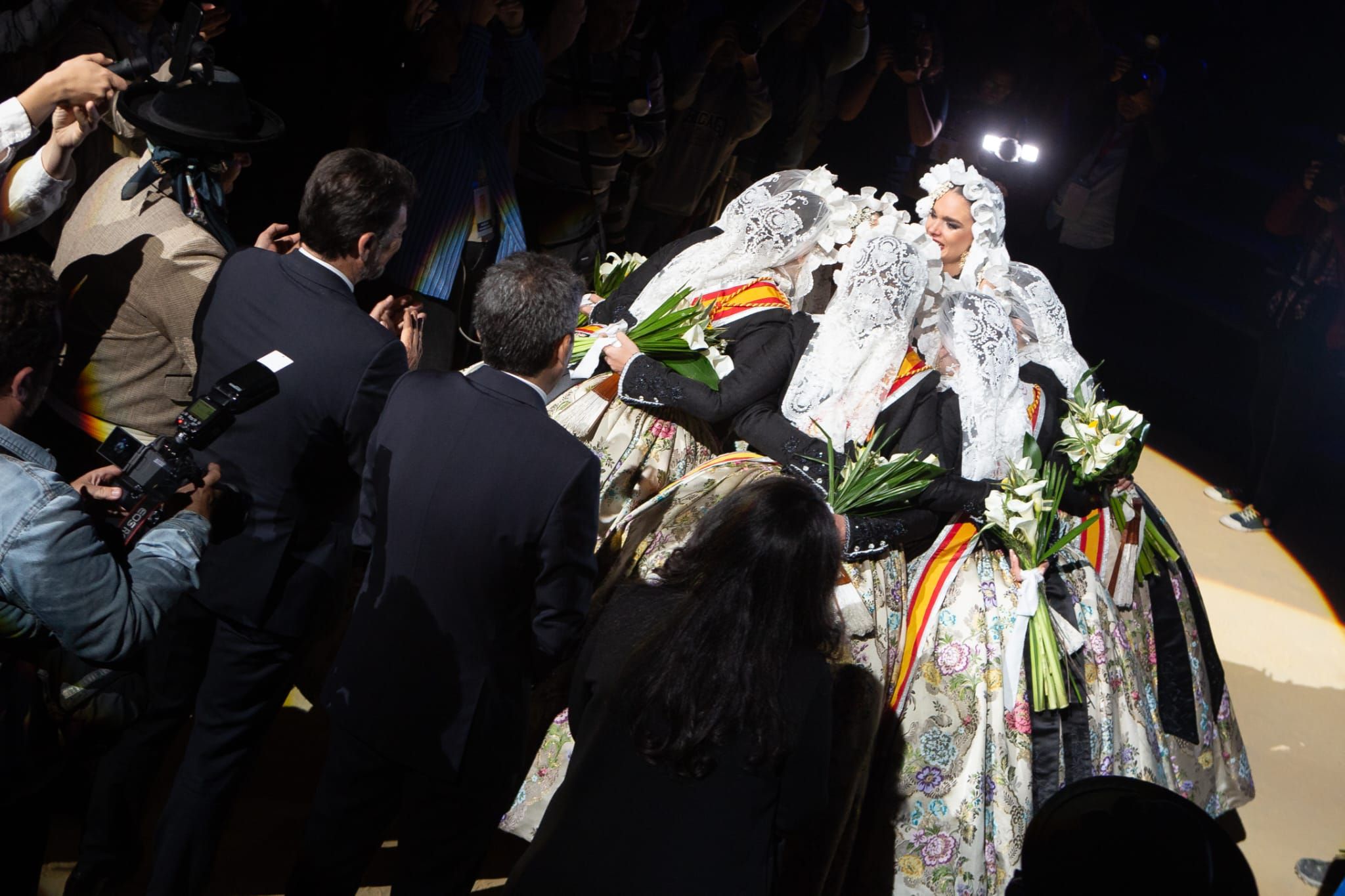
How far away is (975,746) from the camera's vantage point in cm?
307

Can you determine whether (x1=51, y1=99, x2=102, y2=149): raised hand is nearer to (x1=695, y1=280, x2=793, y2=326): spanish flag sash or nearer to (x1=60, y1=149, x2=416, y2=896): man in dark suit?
(x1=60, y1=149, x2=416, y2=896): man in dark suit

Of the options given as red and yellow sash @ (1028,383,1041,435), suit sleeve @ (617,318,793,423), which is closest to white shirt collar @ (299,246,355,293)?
suit sleeve @ (617,318,793,423)

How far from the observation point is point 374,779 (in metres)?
2.49

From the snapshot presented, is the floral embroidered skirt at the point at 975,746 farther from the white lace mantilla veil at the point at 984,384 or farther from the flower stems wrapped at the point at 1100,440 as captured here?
the flower stems wrapped at the point at 1100,440

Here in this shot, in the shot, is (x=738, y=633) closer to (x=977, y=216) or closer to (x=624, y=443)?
(x=624, y=443)

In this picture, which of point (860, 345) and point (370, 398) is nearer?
point (370, 398)

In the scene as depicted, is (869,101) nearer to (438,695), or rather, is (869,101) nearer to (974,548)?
(974,548)

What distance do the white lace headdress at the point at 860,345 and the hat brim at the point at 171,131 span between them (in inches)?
61.7

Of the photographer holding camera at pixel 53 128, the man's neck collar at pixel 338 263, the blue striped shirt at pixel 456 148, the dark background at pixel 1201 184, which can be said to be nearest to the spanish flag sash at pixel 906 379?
the man's neck collar at pixel 338 263

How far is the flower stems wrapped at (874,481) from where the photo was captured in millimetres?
3105

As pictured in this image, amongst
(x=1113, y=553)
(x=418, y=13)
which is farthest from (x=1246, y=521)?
(x=418, y=13)

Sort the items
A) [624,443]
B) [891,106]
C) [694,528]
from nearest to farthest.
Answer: [694,528], [624,443], [891,106]

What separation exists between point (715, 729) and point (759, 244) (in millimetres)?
1831

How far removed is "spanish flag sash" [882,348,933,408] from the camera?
3305 mm
